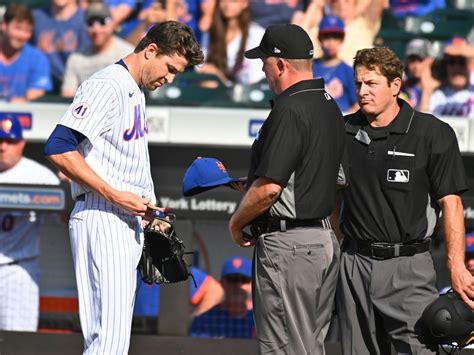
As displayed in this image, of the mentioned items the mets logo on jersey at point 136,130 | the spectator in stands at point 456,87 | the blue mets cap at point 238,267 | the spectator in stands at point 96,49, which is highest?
the spectator in stands at point 96,49

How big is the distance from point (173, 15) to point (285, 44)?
12.1 ft

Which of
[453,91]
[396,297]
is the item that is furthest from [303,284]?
[453,91]

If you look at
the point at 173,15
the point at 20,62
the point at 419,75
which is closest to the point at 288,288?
the point at 419,75

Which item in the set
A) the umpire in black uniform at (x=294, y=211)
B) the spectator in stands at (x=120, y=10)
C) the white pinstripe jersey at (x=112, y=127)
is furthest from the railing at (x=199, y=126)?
the umpire in black uniform at (x=294, y=211)

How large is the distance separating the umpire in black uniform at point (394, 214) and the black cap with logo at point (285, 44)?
366mm

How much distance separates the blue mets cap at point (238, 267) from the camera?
600 centimetres

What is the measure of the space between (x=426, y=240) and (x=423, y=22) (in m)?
3.51

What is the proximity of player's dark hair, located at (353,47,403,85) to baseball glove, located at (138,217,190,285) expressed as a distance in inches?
39.9

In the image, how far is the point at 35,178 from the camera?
6.27 m

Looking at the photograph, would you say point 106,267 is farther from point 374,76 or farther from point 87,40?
point 87,40

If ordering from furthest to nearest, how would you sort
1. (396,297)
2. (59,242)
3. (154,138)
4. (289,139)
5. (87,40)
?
1. (87,40)
2. (154,138)
3. (59,242)
4. (396,297)
5. (289,139)

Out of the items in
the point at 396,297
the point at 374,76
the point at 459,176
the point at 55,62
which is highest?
the point at 55,62

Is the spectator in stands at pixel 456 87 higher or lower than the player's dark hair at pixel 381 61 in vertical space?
higher

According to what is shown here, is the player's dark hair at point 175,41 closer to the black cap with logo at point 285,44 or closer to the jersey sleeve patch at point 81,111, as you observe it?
the black cap with logo at point 285,44
